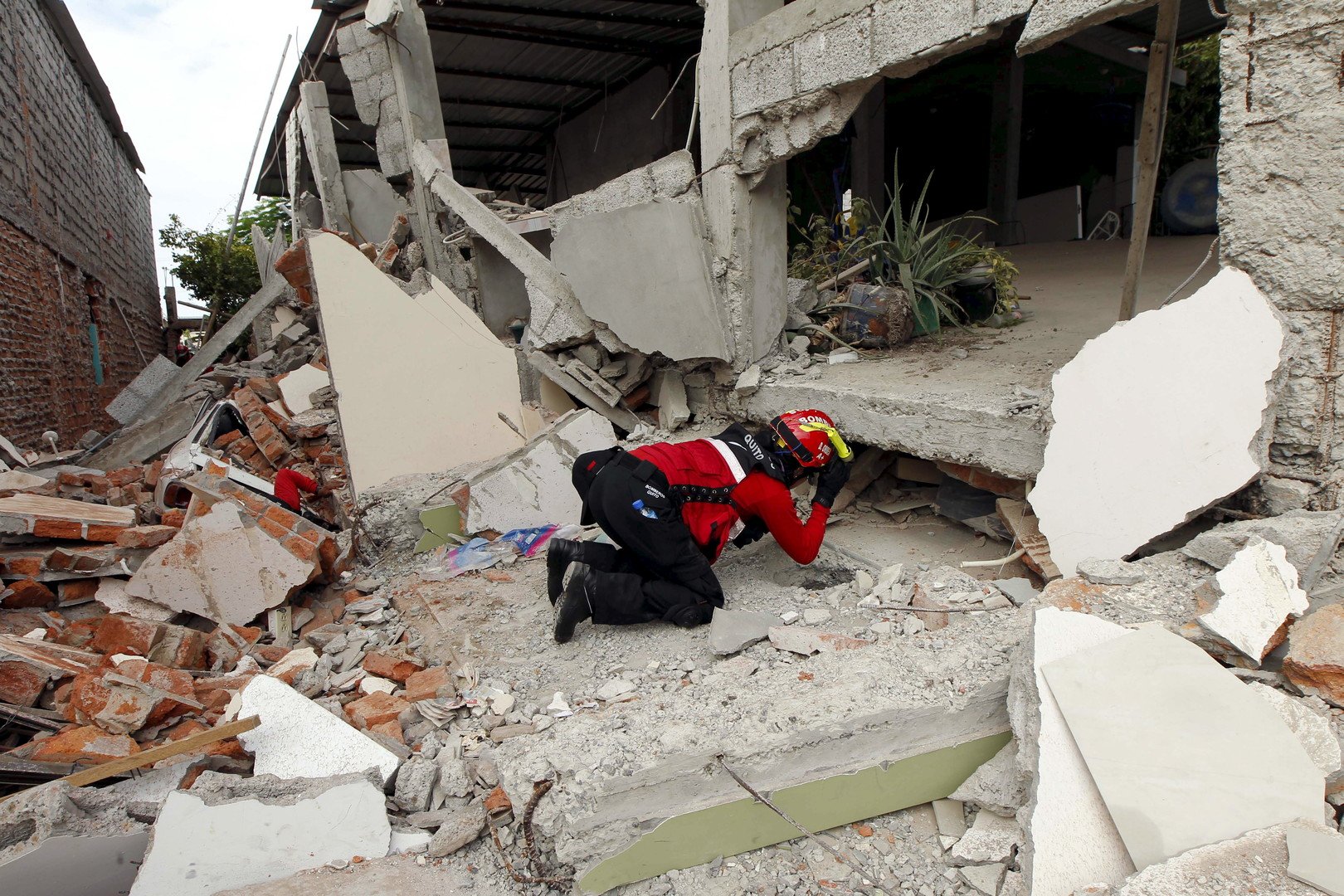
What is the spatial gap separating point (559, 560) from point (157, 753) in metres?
1.64

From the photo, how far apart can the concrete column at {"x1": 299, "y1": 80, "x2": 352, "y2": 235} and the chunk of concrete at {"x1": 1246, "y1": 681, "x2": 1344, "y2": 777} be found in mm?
8709

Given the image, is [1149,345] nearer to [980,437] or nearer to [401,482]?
[980,437]

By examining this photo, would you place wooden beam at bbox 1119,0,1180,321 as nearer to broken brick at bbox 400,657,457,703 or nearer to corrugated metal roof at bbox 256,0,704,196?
broken brick at bbox 400,657,457,703

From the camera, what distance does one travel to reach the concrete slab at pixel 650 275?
15.9 feet

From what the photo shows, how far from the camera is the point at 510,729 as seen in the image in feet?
9.26

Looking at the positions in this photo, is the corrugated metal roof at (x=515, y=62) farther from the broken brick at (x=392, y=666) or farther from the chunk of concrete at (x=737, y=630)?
the chunk of concrete at (x=737, y=630)

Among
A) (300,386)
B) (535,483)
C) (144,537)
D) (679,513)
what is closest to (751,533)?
(679,513)

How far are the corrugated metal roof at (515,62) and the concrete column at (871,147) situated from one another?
6.91 ft

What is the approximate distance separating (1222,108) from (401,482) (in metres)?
4.67

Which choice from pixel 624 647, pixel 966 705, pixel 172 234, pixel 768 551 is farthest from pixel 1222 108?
pixel 172 234

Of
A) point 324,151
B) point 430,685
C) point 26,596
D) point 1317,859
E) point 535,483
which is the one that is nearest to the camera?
point 1317,859

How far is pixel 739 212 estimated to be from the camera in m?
4.72

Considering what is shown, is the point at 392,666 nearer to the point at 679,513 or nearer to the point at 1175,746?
the point at 679,513

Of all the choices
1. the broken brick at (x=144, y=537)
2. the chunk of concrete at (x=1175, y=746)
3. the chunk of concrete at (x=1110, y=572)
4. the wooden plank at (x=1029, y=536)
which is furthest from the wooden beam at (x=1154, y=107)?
the broken brick at (x=144, y=537)
